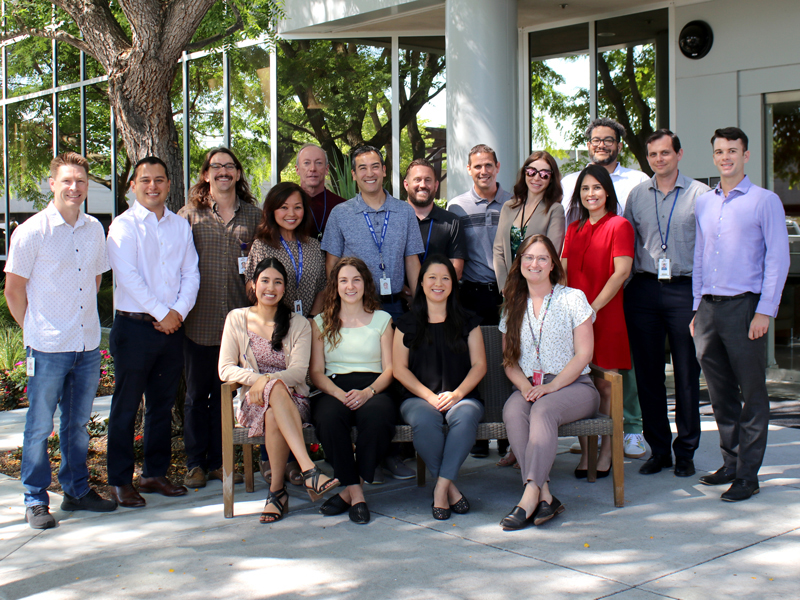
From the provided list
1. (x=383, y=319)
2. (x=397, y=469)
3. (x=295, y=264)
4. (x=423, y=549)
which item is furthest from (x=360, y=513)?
(x=295, y=264)

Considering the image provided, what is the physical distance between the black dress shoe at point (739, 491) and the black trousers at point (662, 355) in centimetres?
48

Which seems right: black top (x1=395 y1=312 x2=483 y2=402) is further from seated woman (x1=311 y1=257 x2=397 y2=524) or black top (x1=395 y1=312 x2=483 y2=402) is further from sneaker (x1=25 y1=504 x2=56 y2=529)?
sneaker (x1=25 y1=504 x2=56 y2=529)

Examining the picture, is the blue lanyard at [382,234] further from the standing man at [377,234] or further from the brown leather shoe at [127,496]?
the brown leather shoe at [127,496]

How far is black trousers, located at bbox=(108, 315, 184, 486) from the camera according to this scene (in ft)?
14.5

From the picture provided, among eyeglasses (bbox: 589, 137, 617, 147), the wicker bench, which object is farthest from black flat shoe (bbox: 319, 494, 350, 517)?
eyeglasses (bbox: 589, 137, 617, 147)

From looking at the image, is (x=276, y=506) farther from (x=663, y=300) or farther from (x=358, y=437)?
(x=663, y=300)

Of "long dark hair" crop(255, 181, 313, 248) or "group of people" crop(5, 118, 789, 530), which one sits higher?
"long dark hair" crop(255, 181, 313, 248)

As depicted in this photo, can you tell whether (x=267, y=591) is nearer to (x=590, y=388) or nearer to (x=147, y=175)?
(x=590, y=388)

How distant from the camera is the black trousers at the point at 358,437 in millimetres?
4215

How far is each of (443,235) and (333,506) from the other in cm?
190

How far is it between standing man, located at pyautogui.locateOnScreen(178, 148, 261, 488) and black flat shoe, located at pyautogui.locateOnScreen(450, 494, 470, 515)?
4.86 ft

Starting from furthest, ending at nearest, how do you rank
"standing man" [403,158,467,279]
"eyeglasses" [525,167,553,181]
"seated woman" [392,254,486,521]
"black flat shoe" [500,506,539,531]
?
"standing man" [403,158,467,279]
"eyeglasses" [525,167,553,181]
"seated woman" [392,254,486,521]
"black flat shoe" [500,506,539,531]

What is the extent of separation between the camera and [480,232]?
5359 mm

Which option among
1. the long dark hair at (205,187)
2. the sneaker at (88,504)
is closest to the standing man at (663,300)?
the long dark hair at (205,187)
